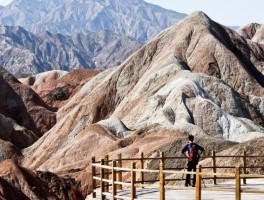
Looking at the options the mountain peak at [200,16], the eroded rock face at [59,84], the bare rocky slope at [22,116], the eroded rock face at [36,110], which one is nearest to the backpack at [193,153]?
the bare rocky slope at [22,116]

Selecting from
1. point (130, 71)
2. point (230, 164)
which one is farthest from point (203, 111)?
point (230, 164)

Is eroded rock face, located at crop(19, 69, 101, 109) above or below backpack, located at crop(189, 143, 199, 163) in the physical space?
above

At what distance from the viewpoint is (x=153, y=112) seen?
256 feet

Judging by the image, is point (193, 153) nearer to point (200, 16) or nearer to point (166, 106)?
→ point (166, 106)

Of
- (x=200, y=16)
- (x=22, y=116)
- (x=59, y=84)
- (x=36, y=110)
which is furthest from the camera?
(x=59, y=84)

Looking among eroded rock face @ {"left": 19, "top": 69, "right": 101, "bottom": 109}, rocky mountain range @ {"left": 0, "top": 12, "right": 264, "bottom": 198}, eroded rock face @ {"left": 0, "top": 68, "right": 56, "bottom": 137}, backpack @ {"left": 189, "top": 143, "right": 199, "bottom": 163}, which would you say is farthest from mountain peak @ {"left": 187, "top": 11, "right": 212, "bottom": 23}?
backpack @ {"left": 189, "top": 143, "right": 199, "bottom": 163}

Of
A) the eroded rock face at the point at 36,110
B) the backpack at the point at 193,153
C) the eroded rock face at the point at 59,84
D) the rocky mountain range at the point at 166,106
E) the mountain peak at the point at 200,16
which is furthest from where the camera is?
the eroded rock face at the point at 59,84

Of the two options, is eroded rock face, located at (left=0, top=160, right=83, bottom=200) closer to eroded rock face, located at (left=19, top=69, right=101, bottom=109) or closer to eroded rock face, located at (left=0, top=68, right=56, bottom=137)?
eroded rock face, located at (left=0, top=68, right=56, bottom=137)

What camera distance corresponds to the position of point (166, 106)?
78.2m

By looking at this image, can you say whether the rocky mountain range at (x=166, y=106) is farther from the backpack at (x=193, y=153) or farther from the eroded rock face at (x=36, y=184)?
the backpack at (x=193, y=153)

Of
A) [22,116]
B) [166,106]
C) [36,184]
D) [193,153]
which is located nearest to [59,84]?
[22,116]

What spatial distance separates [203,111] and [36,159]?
69.1 ft

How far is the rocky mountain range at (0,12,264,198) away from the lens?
65500 millimetres

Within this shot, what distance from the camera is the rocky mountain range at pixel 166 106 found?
65500 mm
